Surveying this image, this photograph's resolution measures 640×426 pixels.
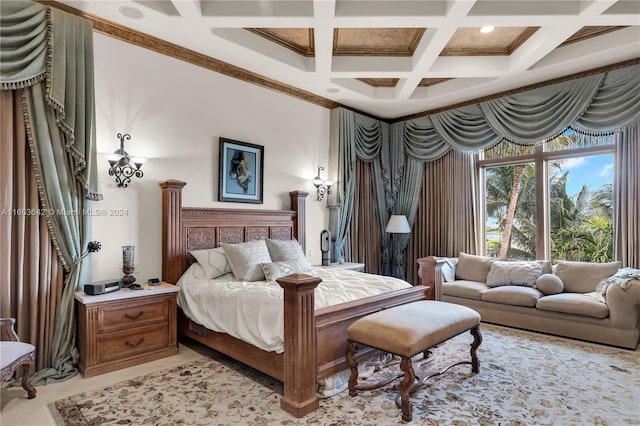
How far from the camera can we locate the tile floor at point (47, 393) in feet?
7.45

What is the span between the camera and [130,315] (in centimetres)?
307

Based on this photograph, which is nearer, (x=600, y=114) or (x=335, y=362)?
(x=335, y=362)

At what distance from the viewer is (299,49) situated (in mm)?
4277

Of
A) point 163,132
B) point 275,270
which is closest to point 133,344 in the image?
point 275,270

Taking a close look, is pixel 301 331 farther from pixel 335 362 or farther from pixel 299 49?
pixel 299 49

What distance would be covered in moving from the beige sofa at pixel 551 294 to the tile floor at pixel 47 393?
8.66ft

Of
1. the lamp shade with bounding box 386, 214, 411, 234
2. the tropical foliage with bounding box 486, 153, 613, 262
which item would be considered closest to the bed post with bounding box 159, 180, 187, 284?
the lamp shade with bounding box 386, 214, 411, 234

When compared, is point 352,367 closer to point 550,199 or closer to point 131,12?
point 131,12

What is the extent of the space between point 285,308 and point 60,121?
2.39 meters

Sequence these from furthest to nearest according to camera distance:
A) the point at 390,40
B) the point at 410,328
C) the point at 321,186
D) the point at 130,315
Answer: the point at 321,186 < the point at 390,40 < the point at 130,315 < the point at 410,328

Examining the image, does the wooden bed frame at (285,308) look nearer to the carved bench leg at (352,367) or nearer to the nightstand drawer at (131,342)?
the carved bench leg at (352,367)

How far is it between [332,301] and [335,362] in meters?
0.44

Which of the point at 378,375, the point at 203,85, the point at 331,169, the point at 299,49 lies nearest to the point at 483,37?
the point at 299,49

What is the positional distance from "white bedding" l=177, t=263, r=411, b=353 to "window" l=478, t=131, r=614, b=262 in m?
2.69
